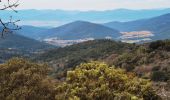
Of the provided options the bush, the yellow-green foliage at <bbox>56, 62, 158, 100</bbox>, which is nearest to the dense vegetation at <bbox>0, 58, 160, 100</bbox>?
the yellow-green foliage at <bbox>56, 62, 158, 100</bbox>

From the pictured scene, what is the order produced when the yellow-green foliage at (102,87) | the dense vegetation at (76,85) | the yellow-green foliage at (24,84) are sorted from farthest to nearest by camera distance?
the yellow-green foliage at (24,84), the dense vegetation at (76,85), the yellow-green foliage at (102,87)

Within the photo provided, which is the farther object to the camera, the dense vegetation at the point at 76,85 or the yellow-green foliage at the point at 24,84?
the yellow-green foliage at the point at 24,84

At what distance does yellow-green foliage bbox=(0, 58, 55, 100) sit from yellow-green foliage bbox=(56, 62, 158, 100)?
3.30 feet

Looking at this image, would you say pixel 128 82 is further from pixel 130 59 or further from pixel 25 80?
pixel 130 59

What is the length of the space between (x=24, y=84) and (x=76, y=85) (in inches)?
116

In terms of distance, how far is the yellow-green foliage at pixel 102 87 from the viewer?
58.5 feet

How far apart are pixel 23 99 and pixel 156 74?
15.2 m

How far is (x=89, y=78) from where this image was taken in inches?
774

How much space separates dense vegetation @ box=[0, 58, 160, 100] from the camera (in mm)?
18016

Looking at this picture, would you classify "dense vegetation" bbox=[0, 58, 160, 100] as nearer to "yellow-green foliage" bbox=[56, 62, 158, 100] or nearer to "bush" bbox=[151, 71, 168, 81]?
"yellow-green foliage" bbox=[56, 62, 158, 100]

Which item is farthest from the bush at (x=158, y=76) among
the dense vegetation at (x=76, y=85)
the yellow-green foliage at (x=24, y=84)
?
the yellow-green foliage at (x=24, y=84)

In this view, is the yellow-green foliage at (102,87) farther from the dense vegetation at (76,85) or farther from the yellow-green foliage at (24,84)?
the yellow-green foliage at (24,84)

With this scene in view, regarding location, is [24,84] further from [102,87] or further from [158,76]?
[158,76]

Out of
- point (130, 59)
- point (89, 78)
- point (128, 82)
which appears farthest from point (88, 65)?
point (130, 59)
